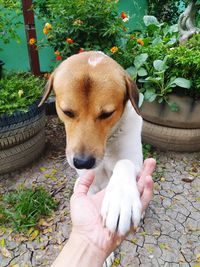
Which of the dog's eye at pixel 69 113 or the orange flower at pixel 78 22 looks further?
the orange flower at pixel 78 22

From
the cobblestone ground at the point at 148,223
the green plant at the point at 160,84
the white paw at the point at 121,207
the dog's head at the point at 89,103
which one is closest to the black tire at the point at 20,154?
the cobblestone ground at the point at 148,223

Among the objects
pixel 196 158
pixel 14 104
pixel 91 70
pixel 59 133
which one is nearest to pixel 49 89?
pixel 91 70

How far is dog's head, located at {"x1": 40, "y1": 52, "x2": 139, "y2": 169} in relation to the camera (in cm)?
206

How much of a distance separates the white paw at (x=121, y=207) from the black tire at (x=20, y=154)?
2.22 metres

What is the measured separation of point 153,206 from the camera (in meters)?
3.42

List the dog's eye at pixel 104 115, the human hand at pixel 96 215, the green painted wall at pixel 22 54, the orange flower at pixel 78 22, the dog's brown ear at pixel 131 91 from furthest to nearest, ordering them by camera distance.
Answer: the green painted wall at pixel 22 54 < the orange flower at pixel 78 22 < the dog's brown ear at pixel 131 91 < the dog's eye at pixel 104 115 < the human hand at pixel 96 215

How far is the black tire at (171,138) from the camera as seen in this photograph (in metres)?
4.05

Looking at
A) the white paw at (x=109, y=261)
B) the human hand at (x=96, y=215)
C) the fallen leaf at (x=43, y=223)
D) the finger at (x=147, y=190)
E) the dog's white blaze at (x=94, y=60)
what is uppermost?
the dog's white blaze at (x=94, y=60)

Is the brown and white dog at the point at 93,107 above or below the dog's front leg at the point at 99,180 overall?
above

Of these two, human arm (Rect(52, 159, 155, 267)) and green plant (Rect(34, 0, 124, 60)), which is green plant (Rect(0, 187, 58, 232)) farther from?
green plant (Rect(34, 0, 124, 60))

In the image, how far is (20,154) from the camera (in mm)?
3791

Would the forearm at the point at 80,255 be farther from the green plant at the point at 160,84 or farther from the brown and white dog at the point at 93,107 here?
the green plant at the point at 160,84

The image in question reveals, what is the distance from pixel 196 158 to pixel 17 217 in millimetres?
2569

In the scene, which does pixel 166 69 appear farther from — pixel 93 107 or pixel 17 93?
pixel 93 107
